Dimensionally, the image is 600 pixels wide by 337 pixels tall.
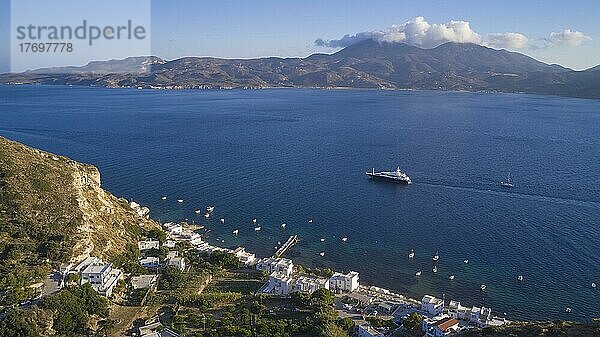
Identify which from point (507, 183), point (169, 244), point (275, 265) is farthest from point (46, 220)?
point (507, 183)

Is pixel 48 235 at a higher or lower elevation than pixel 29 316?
higher

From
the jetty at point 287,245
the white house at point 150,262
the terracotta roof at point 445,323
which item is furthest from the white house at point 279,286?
the terracotta roof at point 445,323

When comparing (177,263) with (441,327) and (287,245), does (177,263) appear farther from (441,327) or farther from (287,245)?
(441,327)

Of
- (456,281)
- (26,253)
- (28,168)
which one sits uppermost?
(28,168)

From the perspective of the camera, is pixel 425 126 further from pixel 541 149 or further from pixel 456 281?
pixel 456 281

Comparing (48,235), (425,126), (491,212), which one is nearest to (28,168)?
(48,235)
